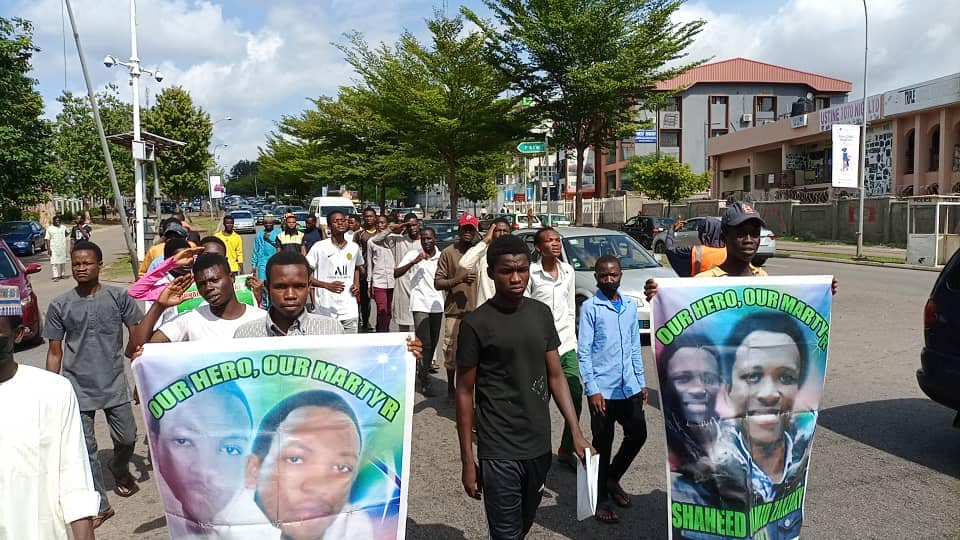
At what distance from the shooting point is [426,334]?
7.13 metres

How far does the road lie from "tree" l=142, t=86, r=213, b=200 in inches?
1605

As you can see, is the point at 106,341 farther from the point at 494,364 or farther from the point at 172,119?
the point at 172,119

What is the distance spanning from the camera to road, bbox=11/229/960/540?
4.16 m

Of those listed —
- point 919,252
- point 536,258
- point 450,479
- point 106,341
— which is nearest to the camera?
point 106,341

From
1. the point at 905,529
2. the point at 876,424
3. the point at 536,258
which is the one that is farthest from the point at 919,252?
the point at 905,529

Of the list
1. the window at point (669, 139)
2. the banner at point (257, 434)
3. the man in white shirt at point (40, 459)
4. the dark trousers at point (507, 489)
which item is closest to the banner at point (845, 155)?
the dark trousers at point (507, 489)

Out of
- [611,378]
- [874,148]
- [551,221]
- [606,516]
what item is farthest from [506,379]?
[874,148]

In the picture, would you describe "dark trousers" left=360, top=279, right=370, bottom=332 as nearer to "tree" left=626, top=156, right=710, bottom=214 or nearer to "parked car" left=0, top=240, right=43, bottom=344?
"parked car" left=0, top=240, right=43, bottom=344

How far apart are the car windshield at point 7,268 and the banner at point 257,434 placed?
933cm

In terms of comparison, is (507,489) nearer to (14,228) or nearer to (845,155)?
(845,155)

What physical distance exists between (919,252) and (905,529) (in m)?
18.7

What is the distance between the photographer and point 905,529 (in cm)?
405

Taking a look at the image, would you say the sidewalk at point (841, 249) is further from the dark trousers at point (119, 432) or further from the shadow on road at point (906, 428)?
the dark trousers at point (119, 432)

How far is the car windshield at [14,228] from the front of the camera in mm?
29188
